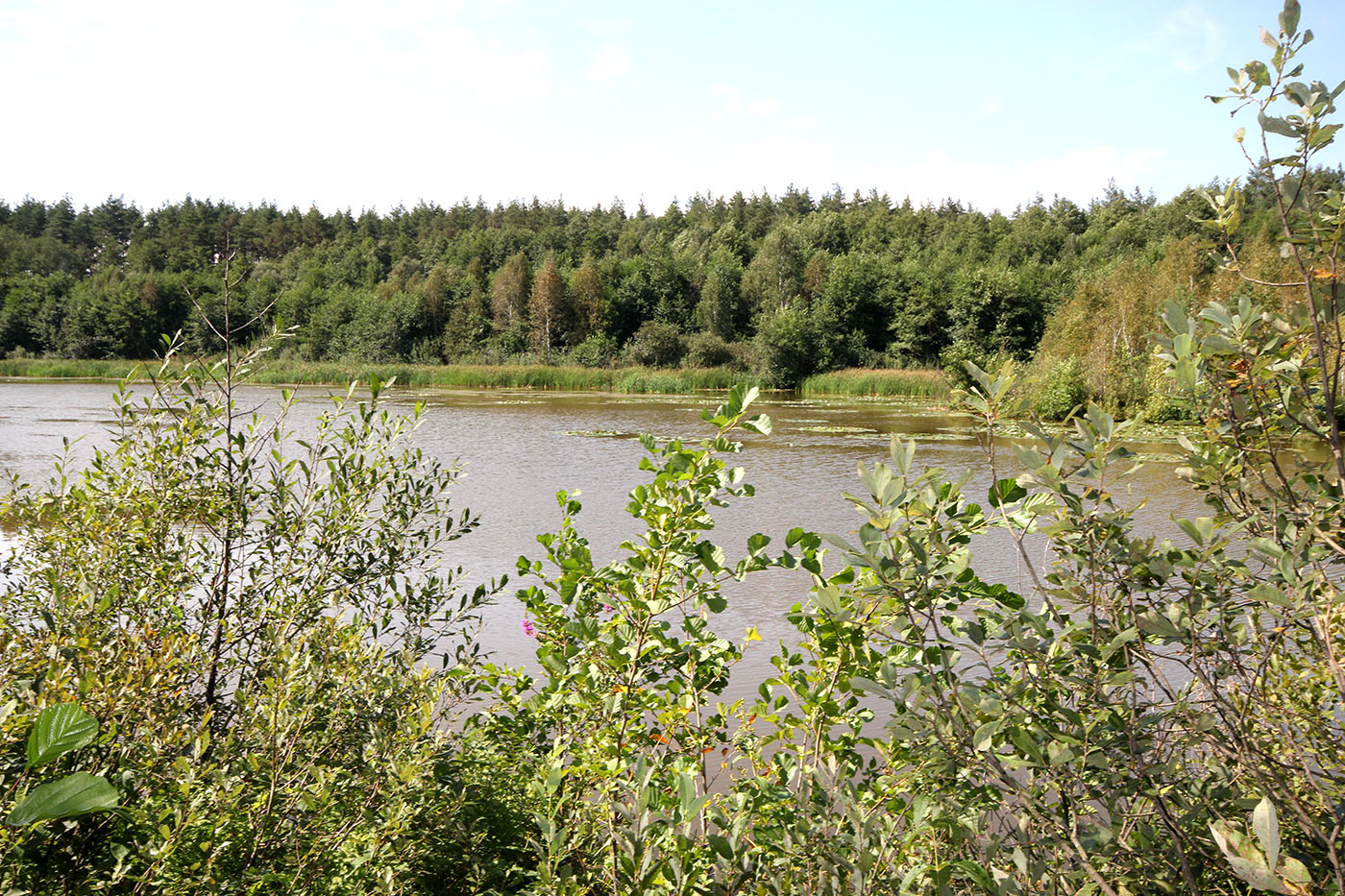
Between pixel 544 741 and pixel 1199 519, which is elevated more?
pixel 1199 519

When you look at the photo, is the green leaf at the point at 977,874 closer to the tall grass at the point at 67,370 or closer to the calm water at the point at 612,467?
the calm water at the point at 612,467

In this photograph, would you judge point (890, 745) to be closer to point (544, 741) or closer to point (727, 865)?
point (727, 865)

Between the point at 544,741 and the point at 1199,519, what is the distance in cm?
184

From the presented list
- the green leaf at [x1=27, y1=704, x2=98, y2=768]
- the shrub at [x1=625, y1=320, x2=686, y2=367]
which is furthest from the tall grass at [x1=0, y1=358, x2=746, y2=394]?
the green leaf at [x1=27, y1=704, x2=98, y2=768]

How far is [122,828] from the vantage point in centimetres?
194

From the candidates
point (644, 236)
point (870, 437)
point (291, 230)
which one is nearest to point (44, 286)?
point (291, 230)

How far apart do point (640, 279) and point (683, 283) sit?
384 centimetres

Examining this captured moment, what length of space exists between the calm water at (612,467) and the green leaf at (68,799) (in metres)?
1.43

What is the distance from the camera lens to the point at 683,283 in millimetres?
73750

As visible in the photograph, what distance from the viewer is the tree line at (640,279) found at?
55469 millimetres

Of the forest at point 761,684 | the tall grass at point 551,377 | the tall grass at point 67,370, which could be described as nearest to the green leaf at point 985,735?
the forest at point 761,684

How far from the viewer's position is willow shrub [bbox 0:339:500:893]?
5.79 feet

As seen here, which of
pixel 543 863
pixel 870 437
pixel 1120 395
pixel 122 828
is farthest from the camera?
pixel 1120 395

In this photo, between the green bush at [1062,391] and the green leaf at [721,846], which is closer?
the green leaf at [721,846]
